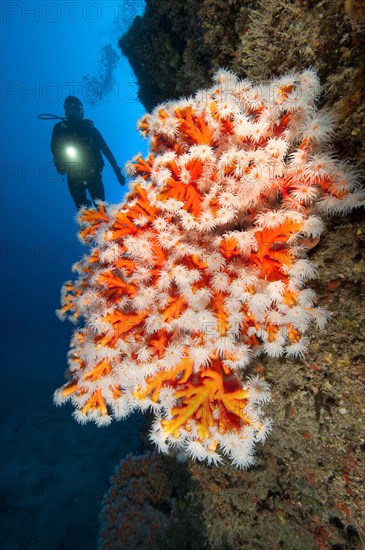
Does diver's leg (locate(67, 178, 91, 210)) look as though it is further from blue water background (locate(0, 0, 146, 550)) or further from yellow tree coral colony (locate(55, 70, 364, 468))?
yellow tree coral colony (locate(55, 70, 364, 468))

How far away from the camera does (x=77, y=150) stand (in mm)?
11945

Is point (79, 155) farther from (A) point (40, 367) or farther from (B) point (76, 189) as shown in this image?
(A) point (40, 367)

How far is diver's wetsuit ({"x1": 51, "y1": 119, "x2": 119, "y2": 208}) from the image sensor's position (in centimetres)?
1167

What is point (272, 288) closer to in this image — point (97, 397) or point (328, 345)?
point (328, 345)

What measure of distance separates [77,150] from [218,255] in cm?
1135

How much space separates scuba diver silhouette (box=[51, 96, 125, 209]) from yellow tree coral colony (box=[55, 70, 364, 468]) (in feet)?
30.5

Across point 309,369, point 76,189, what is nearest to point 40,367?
point 76,189

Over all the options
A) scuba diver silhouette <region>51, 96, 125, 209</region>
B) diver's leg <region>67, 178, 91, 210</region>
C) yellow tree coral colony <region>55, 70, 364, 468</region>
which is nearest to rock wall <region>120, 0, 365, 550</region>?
yellow tree coral colony <region>55, 70, 364, 468</region>

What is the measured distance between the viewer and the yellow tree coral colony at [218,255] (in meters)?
2.28

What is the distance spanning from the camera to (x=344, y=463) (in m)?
2.76

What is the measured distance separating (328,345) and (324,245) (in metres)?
0.83

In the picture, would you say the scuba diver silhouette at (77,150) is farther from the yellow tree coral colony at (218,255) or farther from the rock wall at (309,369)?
the yellow tree coral colony at (218,255)

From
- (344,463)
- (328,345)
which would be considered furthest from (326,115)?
(344,463)

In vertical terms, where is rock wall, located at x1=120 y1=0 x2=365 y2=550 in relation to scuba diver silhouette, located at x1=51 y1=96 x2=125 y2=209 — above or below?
below
